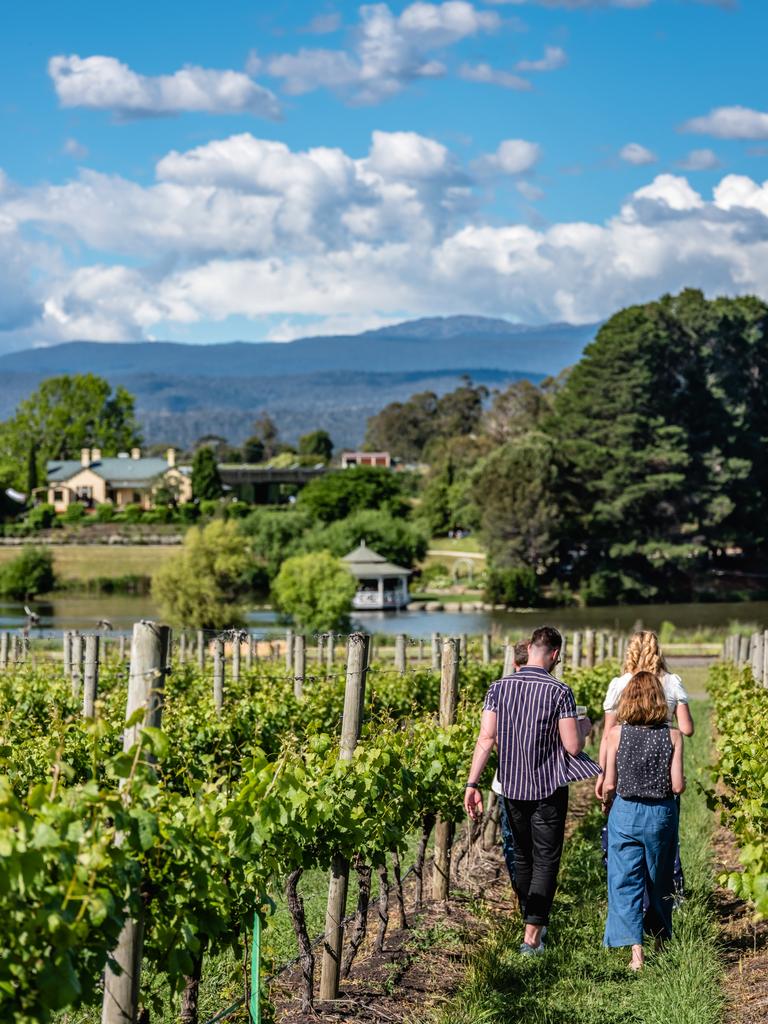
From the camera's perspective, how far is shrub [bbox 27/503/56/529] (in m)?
86.0

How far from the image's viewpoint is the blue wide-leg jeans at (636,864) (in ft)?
22.1

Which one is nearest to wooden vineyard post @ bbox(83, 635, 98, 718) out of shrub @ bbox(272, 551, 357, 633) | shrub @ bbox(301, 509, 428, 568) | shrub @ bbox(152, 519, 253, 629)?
shrub @ bbox(272, 551, 357, 633)

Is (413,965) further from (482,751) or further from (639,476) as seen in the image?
(639,476)

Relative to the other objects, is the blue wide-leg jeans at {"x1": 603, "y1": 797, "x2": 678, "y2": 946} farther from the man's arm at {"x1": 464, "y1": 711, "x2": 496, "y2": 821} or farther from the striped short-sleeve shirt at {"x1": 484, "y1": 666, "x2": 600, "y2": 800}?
the man's arm at {"x1": 464, "y1": 711, "x2": 496, "y2": 821}

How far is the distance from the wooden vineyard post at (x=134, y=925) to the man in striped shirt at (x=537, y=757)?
256 centimetres

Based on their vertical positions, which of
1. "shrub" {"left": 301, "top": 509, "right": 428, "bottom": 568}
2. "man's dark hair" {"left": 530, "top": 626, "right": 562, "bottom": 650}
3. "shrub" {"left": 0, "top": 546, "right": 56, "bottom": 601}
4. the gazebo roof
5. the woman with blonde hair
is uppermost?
"man's dark hair" {"left": 530, "top": 626, "right": 562, "bottom": 650}

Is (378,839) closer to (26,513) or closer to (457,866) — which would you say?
(457,866)

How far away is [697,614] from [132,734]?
183 ft

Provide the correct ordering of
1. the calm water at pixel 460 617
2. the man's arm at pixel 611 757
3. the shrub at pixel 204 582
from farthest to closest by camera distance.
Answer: the calm water at pixel 460 617 < the shrub at pixel 204 582 < the man's arm at pixel 611 757

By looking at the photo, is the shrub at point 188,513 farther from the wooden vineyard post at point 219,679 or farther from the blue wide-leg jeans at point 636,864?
the blue wide-leg jeans at point 636,864

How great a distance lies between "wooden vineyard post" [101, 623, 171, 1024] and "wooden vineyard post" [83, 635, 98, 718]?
193 inches

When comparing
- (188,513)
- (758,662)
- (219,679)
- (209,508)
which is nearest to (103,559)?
(188,513)

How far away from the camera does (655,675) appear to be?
6836mm

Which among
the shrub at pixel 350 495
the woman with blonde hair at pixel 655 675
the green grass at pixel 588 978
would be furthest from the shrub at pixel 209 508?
the woman with blonde hair at pixel 655 675
